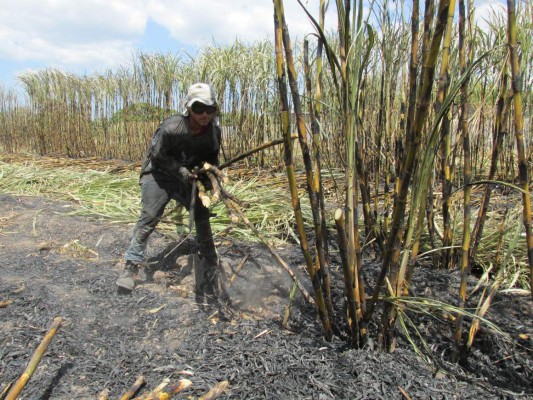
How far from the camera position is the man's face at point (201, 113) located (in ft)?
8.48

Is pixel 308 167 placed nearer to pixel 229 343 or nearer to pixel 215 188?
pixel 215 188

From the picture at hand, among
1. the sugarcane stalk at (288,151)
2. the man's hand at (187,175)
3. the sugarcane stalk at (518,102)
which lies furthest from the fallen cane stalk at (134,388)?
the sugarcane stalk at (518,102)

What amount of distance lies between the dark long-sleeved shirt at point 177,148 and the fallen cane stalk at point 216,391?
Result: 4.86 feet

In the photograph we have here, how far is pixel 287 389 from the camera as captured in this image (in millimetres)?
1630

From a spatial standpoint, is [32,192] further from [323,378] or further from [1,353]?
[323,378]

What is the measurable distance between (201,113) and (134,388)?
1612 mm

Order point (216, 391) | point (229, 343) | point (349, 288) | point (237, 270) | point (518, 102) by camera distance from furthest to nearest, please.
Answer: point (237, 270), point (229, 343), point (349, 288), point (216, 391), point (518, 102)

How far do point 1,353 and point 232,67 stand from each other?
16.3ft

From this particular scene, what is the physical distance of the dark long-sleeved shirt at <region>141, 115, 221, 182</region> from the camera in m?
2.78

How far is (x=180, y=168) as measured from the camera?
8.68ft

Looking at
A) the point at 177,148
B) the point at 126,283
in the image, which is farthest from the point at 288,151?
the point at 126,283

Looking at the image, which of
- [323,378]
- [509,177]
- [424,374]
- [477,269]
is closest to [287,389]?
[323,378]

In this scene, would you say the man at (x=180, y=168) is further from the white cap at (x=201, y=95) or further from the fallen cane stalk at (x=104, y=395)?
the fallen cane stalk at (x=104, y=395)

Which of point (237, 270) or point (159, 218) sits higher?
point (159, 218)
